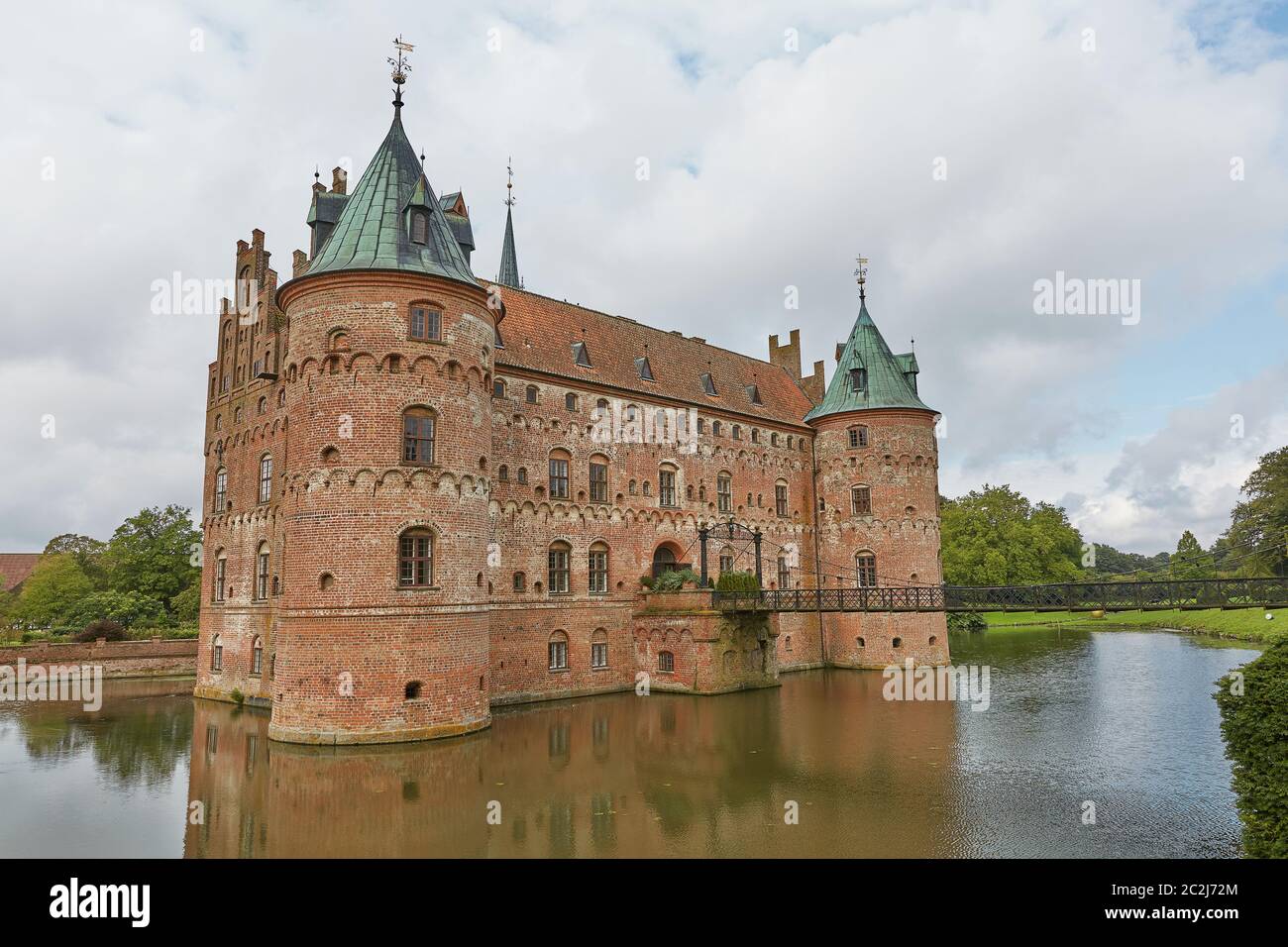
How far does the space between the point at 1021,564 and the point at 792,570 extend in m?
42.0

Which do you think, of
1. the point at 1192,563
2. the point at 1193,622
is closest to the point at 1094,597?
the point at 1193,622

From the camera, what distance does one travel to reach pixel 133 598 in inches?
1665

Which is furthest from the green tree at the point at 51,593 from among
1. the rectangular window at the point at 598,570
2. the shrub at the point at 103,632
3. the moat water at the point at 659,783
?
the rectangular window at the point at 598,570

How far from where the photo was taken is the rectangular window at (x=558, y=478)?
91.8 ft

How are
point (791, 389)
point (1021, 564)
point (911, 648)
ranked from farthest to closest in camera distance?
point (1021, 564)
point (791, 389)
point (911, 648)

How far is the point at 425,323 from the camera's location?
21.7 metres

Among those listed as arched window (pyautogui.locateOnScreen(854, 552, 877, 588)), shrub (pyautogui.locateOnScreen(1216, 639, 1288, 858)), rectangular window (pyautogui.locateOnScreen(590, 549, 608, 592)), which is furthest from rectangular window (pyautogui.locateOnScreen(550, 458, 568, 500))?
shrub (pyautogui.locateOnScreen(1216, 639, 1288, 858))

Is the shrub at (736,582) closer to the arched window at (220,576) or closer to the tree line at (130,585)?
the arched window at (220,576)

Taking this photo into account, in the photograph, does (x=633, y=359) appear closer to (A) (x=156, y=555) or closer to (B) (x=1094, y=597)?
(B) (x=1094, y=597)

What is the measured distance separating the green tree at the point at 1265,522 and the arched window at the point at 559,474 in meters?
47.5

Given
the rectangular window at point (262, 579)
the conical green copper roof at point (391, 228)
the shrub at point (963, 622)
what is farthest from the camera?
the shrub at point (963, 622)

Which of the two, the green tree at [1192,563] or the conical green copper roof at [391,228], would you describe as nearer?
the conical green copper roof at [391,228]
